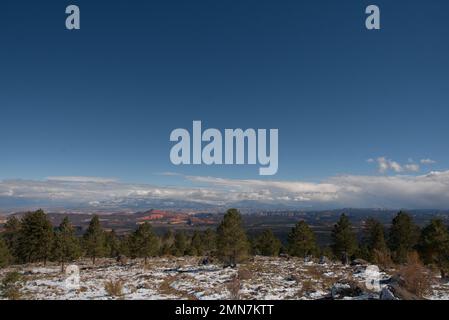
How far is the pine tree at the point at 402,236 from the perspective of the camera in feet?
170

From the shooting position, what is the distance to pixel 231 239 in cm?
4278

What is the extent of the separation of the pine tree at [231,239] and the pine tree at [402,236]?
1149 inches

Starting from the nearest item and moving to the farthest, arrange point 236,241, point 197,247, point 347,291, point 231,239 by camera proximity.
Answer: point 347,291, point 231,239, point 236,241, point 197,247

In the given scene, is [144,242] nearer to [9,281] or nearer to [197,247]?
[197,247]

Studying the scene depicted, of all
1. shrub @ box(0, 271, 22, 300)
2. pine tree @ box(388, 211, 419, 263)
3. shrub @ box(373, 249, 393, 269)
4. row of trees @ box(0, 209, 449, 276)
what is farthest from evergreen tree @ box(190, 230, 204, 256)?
shrub @ box(0, 271, 22, 300)

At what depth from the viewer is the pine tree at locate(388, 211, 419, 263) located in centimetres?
5184

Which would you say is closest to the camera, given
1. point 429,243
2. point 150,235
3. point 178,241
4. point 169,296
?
point 169,296

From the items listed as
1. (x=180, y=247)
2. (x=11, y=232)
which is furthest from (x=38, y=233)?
(x=180, y=247)

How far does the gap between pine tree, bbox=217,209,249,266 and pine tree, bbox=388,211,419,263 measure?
29.2 meters

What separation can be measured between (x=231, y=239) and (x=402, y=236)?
3329cm
